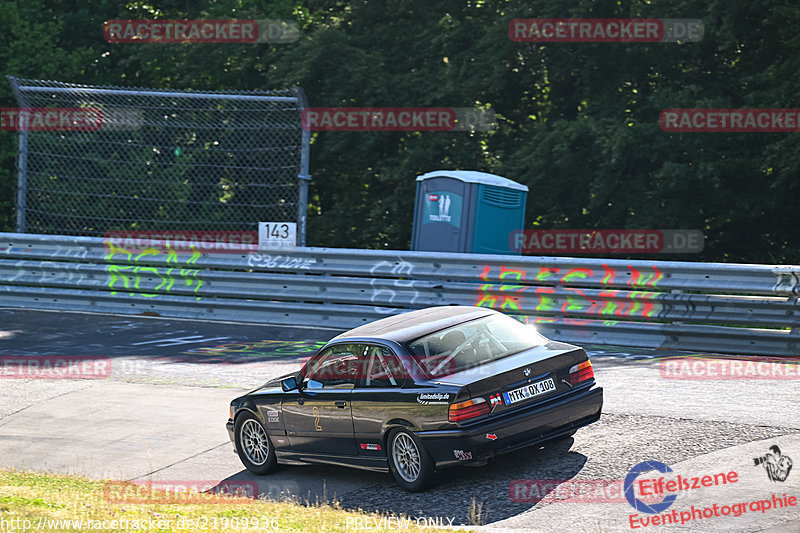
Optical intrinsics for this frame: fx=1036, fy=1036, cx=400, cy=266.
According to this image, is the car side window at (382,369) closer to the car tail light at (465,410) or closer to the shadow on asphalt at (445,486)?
the car tail light at (465,410)

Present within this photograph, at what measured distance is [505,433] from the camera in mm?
7711

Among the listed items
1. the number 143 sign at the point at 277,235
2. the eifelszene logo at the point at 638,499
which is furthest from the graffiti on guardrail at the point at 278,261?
the eifelszene logo at the point at 638,499

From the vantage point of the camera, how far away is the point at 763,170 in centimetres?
1872

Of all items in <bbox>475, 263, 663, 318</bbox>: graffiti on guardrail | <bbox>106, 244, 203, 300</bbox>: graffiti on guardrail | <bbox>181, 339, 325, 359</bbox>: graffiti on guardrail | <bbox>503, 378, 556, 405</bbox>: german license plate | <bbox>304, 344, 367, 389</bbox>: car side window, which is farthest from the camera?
<bbox>106, 244, 203, 300</bbox>: graffiti on guardrail

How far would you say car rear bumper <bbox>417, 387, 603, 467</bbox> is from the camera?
7609 millimetres

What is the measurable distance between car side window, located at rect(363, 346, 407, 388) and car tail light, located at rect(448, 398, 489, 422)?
0.62 m

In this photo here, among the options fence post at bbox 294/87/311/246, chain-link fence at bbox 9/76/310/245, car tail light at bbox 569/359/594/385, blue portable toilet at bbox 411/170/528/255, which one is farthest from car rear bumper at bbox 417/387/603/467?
chain-link fence at bbox 9/76/310/245

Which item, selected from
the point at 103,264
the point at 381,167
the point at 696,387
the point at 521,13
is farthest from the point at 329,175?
the point at 696,387

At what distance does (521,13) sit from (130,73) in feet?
33.9

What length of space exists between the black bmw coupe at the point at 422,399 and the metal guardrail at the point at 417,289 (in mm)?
4111

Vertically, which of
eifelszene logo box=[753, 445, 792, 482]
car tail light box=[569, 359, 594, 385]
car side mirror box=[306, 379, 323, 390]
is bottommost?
eifelszene logo box=[753, 445, 792, 482]

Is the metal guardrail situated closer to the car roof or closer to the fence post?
the fence post

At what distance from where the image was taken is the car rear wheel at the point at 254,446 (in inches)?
358

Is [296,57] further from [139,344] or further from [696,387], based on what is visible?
[696,387]
